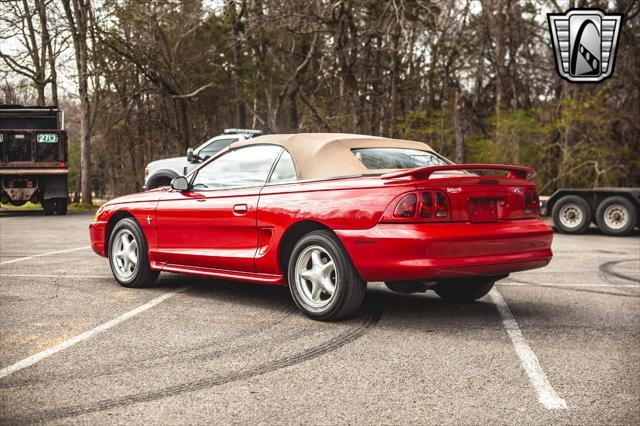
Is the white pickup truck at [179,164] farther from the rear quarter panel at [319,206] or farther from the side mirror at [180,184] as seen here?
the rear quarter panel at [319,206]

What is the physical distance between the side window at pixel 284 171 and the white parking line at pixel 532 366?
209cm

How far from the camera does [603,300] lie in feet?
22.9

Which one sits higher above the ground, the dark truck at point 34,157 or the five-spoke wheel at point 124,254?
the dark truck at point 34,157

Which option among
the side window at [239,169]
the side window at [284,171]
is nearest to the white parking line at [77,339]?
the side window at [239,169]

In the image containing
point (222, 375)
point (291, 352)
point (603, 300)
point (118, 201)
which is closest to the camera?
point (222, 375)

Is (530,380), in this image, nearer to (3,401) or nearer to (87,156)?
(3,401)

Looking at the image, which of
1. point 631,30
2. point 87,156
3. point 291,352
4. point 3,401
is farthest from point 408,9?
point 3,401

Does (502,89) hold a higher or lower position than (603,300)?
higher

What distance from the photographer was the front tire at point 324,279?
5.45 m

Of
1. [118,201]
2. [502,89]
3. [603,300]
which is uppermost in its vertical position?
[502,89]

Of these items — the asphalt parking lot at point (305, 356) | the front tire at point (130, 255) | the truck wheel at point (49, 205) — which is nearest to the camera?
the asphalt parking lot at point (305, 356)

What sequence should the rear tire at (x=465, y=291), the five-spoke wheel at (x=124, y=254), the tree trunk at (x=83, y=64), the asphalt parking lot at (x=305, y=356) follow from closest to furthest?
1. the asphalt parking lot at (x=305, y=356)
2. the rear tire at (x=465, y=291)
3. the five-spoke wheel at (x=124, y=254)
4. the tree trunk at (x=83, y=64)

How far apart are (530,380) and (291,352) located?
1495 millimetres

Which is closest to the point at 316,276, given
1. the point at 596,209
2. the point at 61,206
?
the point at 596,209
